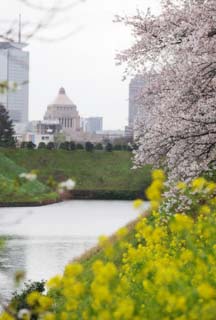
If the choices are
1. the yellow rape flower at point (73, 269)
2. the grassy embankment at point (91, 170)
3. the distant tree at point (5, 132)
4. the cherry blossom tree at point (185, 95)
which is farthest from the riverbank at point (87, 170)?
the yellow rape flower at point (73, 269)

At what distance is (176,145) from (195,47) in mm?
1908

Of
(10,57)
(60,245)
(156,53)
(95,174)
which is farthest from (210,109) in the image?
(95,174)

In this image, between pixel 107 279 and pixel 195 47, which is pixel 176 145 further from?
pixel 107 279

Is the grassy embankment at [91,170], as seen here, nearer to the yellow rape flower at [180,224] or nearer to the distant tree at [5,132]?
the distant tree at [5,132]

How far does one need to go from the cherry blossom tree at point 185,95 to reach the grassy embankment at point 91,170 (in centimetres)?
5013

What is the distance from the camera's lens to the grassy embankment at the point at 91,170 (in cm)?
6825

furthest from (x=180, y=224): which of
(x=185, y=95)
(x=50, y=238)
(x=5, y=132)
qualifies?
(x=5, y=132)

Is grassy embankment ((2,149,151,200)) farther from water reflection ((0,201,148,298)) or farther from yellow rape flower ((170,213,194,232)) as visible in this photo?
yellow rape flower ((170,213,194,232))

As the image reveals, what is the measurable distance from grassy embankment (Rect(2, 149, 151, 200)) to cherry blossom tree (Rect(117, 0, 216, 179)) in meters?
50.1

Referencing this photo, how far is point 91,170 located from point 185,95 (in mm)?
60709

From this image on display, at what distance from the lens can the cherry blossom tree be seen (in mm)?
15289

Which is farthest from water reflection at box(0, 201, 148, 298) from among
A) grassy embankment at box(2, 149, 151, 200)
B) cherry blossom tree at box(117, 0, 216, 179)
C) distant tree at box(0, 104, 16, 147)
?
distant tree at box(0, 104, 16, 147)

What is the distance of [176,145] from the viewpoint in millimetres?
15828

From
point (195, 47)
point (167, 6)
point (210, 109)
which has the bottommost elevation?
point (210, 109)
